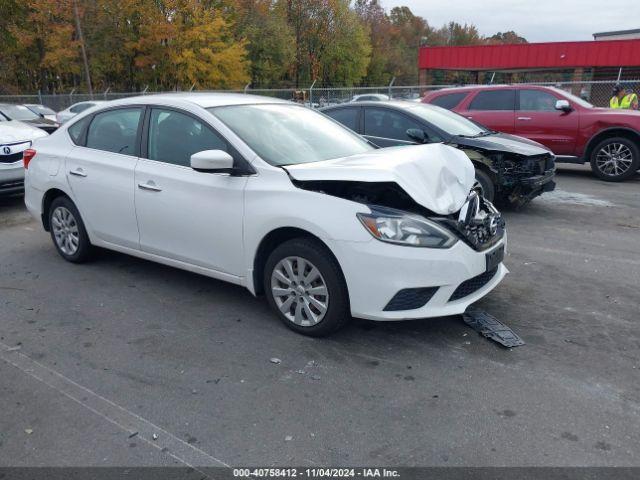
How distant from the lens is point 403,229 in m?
3.53

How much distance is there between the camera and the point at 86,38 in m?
36.9

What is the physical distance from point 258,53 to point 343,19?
1215 centimetres

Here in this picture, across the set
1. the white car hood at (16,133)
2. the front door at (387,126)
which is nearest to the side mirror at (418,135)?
the front door at (387,126)

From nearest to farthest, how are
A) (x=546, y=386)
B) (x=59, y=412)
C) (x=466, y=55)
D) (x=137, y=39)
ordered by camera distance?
(x=59, y=412) → (x=546, y=386) → (x=466, y=55) → (x=137, y=39)

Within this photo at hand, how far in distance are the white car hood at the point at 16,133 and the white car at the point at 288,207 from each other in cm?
361

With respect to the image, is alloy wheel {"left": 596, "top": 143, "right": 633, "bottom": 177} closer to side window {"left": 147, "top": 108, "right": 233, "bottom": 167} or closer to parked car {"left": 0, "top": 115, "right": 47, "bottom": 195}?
side window {"left": 147, "top": 108, "right": 233, "bottom": 167}

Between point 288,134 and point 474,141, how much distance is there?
12.3 feet

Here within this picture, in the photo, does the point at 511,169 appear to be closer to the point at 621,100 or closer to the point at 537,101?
the point at 537,101

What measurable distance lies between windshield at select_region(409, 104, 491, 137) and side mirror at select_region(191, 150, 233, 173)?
444 cm

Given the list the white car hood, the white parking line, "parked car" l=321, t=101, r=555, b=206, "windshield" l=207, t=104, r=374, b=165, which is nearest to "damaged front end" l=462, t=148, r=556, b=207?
"parked car" l=321, t=101, r=555, b=206

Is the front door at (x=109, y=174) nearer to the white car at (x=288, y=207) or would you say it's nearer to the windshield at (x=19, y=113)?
the white car at (x=288, y=207)

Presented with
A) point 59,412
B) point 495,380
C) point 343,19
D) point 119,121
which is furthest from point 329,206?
point 343,19

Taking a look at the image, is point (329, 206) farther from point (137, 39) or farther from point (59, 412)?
point (137, 39)

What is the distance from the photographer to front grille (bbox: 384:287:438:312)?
3521 mm
